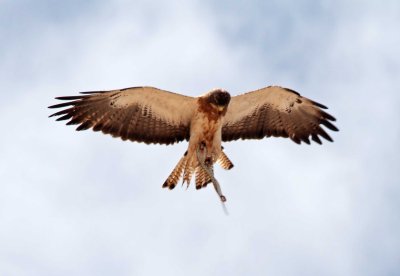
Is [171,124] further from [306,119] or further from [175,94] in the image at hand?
[306,119]

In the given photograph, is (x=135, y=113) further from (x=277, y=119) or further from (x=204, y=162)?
(x=277, y=119)

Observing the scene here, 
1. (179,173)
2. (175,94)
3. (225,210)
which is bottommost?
(225,210)

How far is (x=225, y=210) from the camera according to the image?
49.3 ft

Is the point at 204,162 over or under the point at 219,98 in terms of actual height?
under

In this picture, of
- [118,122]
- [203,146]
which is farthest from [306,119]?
[118,122]

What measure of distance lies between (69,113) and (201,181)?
283 centimetres

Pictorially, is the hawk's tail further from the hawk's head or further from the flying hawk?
the hawk's head

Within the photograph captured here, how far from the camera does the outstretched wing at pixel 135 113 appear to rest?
718 inches

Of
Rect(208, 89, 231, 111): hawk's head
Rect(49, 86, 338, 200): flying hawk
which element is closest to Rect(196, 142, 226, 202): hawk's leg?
Rect(49, 86, 338, 200): flying hawk

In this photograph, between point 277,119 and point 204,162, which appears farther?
point 277,119

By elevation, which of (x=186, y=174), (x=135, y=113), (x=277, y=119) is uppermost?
(x=277, y=119)

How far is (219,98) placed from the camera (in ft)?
58.1

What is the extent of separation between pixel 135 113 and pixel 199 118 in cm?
128

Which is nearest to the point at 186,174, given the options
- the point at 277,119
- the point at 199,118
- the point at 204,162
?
the point at 204,162
